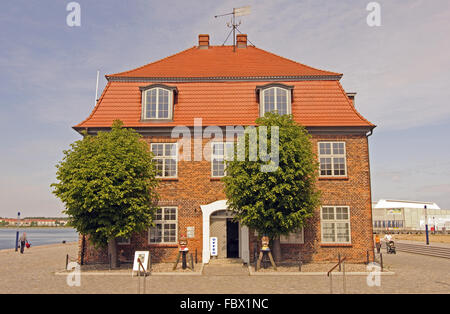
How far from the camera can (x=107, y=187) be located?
1672 centimetres

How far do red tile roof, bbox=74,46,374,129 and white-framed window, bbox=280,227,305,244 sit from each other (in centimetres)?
573

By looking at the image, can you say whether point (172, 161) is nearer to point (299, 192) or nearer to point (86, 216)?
point (86, 216)

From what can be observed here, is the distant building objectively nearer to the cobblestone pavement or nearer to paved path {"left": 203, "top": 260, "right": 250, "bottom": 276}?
paved path {"left": 203, "top": 260, "right": 250, "bottom": 276}

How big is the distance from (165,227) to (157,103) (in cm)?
669

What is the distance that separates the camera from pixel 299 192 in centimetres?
1781

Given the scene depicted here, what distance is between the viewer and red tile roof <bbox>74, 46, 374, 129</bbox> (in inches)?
827

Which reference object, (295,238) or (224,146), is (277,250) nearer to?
(295,238)

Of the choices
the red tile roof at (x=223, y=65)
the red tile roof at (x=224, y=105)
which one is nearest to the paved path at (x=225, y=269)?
the red tile roof at (x=224, y=105)

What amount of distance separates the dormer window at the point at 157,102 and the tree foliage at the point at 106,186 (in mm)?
3086

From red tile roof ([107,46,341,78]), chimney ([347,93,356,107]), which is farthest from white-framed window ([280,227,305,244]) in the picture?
red tile roof ([107,46,341,78])

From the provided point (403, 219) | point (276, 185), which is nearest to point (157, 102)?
point (276, 185)

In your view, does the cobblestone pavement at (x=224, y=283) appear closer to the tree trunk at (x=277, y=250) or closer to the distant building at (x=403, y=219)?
the tree trunk at (x=277, y=250)
